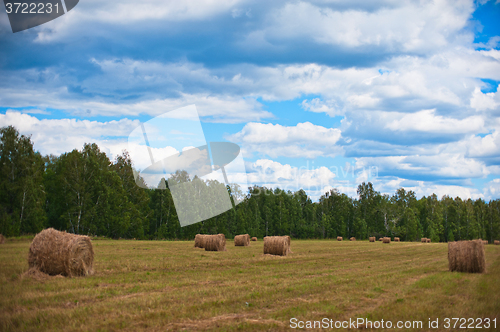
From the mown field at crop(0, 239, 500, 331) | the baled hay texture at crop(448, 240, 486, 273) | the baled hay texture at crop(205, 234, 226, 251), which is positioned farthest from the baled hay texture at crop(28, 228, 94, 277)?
the baled hay texture at crop(448, 240, 486, 273)

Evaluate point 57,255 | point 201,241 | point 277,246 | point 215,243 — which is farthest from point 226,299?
point 201,241

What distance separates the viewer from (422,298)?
10.2m

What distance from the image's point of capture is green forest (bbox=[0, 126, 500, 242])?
148 feet

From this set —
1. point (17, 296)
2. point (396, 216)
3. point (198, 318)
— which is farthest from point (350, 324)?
point (396, 216)

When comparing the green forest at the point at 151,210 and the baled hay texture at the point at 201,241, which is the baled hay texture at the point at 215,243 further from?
the green forest at the point at 151,210

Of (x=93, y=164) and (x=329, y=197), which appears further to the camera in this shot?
(x=329, y=197)

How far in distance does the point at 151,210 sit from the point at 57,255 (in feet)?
187

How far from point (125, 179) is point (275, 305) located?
67.5 meters

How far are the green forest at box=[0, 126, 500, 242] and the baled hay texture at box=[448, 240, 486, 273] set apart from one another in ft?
69.4

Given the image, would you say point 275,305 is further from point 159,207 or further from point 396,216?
point 396,216

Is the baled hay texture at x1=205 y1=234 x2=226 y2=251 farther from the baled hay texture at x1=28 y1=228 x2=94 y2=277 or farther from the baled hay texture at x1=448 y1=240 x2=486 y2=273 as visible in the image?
the baled hay texture at x1=448 y1=240 x2=486 y2=273

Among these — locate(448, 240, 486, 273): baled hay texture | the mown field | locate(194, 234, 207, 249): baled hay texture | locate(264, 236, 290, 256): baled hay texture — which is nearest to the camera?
the mown field

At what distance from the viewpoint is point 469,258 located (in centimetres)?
1669

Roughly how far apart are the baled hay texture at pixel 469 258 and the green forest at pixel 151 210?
21.1m
